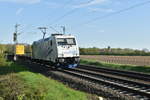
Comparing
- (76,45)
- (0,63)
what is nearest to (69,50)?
(76,45)

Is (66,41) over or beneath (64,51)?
over

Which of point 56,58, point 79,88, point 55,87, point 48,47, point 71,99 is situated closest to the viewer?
point 71,99

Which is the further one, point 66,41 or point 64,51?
point 66,41

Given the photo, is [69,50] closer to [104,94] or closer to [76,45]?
[76,45]

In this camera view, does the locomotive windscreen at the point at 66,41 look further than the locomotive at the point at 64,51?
Yes

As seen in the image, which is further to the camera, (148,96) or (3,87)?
(3,87)

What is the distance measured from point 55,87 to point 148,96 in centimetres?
480

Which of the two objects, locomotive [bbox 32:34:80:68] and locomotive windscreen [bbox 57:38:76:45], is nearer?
locomotive [bbox 32:34:80:68]

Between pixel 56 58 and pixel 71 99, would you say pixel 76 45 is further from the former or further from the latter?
pixel 71 99

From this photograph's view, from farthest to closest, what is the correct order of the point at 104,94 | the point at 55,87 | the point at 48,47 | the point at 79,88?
the point at 48,47
the point at 79,88
the point at 55,87
the point at 104,94

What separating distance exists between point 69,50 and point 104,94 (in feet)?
44.8

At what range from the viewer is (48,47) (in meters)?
29.5

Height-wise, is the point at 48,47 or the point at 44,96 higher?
the point at 48,47

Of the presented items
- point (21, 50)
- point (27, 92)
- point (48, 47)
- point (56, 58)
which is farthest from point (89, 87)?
point (21, 50)
